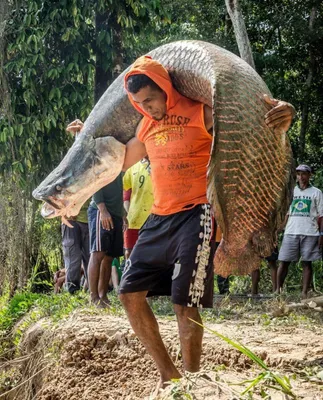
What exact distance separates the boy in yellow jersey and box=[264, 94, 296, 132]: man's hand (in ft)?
11.1

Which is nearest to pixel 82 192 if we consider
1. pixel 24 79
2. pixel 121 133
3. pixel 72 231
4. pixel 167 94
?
pixel 121 133

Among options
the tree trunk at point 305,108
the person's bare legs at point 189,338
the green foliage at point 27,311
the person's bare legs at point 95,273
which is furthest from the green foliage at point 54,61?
the person's bare legs at point 189,338

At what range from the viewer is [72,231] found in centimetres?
828

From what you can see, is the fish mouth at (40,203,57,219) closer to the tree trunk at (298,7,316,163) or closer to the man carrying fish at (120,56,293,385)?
the man carrying fish at (120,56,293,385)

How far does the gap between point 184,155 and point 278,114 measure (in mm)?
656

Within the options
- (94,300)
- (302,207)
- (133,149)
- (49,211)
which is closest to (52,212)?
(49,211)

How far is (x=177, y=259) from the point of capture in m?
3.69

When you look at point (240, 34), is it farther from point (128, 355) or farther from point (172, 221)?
point (172, 221)

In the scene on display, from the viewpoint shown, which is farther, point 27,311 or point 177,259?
point 27,311

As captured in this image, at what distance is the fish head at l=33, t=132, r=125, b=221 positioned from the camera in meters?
3.80

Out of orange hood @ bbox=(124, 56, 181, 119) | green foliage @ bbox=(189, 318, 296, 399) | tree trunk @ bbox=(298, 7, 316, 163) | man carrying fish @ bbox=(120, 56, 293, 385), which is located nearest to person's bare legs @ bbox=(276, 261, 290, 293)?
tree trunk @ bbox=(298, 7, 316, 163)

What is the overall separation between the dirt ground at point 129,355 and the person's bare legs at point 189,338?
1.81 feet

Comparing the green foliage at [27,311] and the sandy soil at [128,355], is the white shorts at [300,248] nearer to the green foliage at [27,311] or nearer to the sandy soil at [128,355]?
the green foliage at [27,311]

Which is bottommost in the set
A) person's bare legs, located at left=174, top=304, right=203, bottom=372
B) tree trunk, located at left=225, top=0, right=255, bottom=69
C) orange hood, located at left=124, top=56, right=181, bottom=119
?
person's bare legs, located at left=174, top=304, right=203, bottom=372
